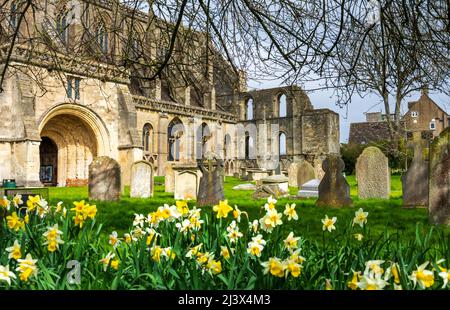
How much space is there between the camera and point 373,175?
11.1 meters

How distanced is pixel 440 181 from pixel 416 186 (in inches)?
114

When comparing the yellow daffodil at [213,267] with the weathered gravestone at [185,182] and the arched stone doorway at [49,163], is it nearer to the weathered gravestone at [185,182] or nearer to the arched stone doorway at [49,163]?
the weathered gravestone at [185,182]

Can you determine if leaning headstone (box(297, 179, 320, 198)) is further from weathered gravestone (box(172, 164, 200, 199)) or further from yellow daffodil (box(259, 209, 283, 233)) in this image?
yellow daffodil (box(259, 209, 283, 233))

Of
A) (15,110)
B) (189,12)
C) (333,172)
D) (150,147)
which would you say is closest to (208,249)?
(189,12)

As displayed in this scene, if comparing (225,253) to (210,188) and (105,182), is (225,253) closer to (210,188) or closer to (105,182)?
(210,188)

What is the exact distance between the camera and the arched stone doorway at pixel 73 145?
2225 cm

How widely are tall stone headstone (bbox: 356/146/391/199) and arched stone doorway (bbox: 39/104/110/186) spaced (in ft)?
49.2

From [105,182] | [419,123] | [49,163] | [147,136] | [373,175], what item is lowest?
[105,182]

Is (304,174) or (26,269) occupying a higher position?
(304,174)

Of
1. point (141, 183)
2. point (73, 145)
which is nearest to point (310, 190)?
point (141, 183)

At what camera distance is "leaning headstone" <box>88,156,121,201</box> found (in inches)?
445

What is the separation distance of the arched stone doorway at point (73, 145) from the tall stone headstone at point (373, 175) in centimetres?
1499

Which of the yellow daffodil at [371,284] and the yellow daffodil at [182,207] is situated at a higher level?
the yellow daffodil at [182,207]

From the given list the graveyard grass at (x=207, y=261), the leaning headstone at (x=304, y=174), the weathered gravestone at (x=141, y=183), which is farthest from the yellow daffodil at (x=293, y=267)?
the leaning headstone at (x=304, y=174)
